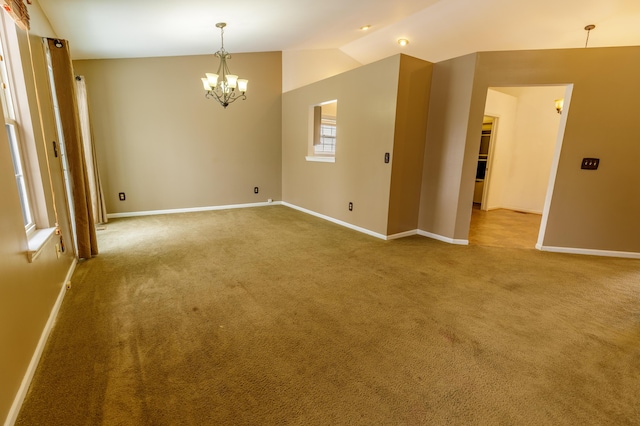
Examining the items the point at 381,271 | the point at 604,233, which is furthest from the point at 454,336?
the point at 604,233

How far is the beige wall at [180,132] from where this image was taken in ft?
15.9

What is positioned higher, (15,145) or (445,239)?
(15,145)

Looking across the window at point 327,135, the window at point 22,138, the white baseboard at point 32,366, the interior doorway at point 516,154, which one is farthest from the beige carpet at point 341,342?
the window at point 327,135

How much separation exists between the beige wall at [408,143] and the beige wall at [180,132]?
3.06 meters

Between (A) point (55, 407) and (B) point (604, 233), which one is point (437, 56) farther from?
(A) point (55, 407)

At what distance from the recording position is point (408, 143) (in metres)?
3.92

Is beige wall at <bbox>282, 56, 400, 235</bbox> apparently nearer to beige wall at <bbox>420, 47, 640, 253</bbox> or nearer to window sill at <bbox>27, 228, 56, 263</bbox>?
beige wall at <bbox>420, 47, 640, 253</bbox>

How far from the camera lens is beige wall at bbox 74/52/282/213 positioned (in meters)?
4.83

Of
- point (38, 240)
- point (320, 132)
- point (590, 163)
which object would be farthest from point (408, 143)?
point (38, 240)

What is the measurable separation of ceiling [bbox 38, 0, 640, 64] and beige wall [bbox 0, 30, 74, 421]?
3.93 feet

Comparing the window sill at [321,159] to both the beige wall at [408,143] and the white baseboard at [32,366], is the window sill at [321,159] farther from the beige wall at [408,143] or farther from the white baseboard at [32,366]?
the white baseboard at [32,366]

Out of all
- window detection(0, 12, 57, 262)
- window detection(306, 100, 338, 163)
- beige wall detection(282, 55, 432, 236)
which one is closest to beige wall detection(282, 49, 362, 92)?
window detection(306, 100, 338, 163)

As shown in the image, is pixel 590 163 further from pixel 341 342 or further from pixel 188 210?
pixel 188 210

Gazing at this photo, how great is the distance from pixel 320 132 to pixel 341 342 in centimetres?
466
